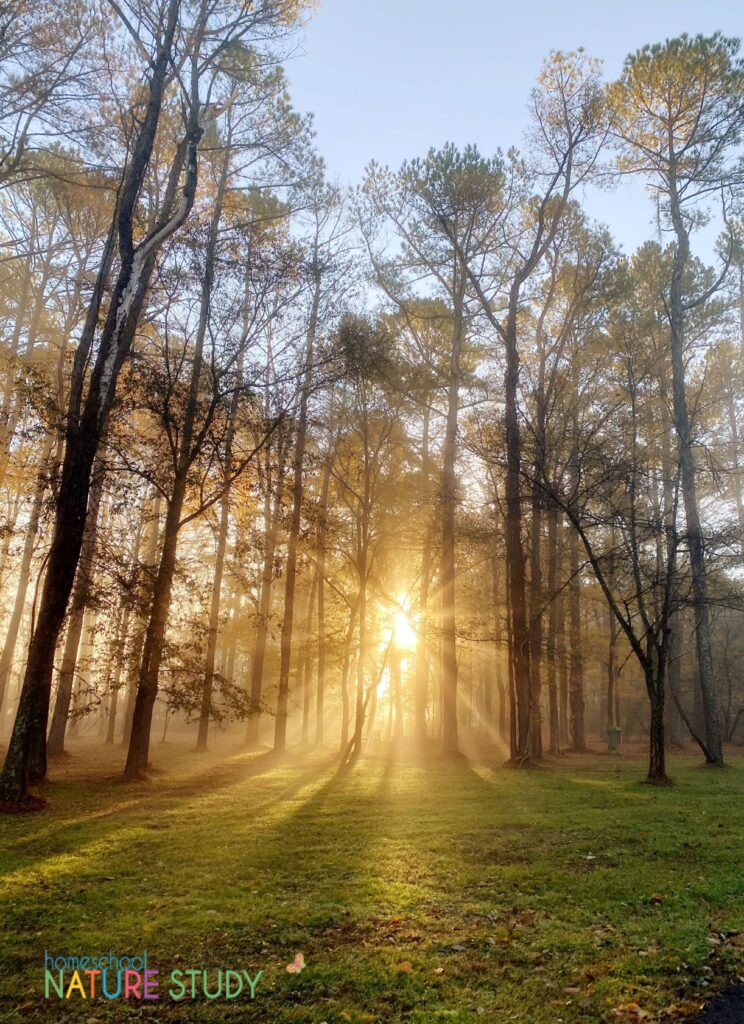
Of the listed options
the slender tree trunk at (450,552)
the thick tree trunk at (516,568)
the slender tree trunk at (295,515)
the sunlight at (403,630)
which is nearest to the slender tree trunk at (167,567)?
the slender tree trunk at (295,515)

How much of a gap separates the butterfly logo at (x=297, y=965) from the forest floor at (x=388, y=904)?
2.3 inches

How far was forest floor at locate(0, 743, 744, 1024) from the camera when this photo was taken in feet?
11.2

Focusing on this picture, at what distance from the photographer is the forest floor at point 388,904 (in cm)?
341

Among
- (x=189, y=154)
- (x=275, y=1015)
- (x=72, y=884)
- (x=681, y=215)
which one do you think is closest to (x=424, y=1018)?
Result: (x=275, y=1015)

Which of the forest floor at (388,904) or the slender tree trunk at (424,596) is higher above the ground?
the slender tree trunk at (424,596)

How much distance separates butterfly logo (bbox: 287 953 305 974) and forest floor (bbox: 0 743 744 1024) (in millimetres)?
58

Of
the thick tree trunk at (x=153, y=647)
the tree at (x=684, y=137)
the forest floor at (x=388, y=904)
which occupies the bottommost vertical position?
the forest floor at (x=388, y=904)

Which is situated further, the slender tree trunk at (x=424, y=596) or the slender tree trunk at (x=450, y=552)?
the slender tree trunk at (x=424, y=596)

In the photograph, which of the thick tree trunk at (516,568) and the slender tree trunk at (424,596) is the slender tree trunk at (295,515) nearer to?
the slender tree trunk at (424,596)

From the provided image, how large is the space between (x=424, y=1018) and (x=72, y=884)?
11.3 ft

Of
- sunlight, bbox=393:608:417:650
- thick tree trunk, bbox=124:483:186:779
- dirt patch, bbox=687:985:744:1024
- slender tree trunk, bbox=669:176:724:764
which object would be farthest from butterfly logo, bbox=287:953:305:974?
slender tree trunk, bbox=669:176:724:764

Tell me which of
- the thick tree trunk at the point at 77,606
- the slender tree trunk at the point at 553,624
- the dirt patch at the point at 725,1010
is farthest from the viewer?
the slender tree trunk at the point at 553,624

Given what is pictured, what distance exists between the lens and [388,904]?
190 inches

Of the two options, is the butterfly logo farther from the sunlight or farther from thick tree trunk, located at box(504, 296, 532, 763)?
the sunlight
